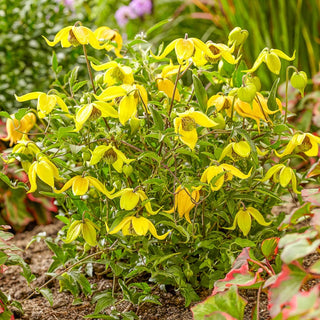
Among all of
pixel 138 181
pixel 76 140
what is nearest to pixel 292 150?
pixel 138 181

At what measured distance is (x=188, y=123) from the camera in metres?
0.81

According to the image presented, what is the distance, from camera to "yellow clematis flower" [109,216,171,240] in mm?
828

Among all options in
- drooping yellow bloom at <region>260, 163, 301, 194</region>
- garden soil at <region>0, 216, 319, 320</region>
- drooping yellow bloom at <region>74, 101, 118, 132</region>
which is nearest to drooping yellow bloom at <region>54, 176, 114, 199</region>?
drooping yellow bloom at <region>74, 101, 118, 132</region>

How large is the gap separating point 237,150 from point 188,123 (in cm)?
11

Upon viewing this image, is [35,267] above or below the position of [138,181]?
below

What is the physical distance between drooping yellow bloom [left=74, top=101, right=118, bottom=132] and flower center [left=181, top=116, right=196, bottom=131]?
0.11 meters

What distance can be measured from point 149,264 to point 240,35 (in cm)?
51

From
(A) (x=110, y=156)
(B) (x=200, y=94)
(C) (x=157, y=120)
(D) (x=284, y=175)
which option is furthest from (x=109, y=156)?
(D) (x=284, y=175)

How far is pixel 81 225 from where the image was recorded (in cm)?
92

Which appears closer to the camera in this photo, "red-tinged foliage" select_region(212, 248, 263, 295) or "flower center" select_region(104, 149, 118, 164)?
"red-tinged foliage" select_region(212, 248, 263, 295)

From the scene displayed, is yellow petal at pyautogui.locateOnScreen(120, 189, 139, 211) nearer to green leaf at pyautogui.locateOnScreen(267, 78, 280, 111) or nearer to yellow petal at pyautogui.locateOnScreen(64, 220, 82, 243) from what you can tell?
yellow petal at pyautogui.locateOnScreen(64, 220, 82, 243)

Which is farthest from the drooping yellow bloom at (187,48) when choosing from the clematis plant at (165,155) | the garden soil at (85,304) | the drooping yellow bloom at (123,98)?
the garden soil at (85,304)

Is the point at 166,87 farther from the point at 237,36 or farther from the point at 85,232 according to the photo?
the point at 85,232

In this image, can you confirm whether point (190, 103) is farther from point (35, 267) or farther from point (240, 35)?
point (35, 267)
